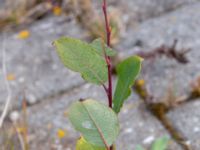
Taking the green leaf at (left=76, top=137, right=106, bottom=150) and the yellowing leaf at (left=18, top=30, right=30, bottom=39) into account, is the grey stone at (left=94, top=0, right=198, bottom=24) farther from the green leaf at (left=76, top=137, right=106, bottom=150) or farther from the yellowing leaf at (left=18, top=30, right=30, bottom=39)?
the green leaf at (left=76, top=137, right=106, bottom=150)

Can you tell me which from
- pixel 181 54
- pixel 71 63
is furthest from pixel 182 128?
pixel 71 63

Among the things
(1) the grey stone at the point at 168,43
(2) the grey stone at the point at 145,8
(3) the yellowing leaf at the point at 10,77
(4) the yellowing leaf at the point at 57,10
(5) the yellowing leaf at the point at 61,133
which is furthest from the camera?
(4) the yellowing leaf at the point at 57,10

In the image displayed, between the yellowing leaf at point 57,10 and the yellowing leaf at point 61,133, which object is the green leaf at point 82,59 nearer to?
the yellowing leaf at point 61,133

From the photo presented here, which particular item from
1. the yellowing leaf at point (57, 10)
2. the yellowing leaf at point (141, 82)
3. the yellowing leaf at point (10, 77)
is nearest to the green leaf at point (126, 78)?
the yellowing leaf at point (141, 82)

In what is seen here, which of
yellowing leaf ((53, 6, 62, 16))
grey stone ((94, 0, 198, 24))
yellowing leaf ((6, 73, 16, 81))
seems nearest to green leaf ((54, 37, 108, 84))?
yellowing leaf ((6, 73, 16, 81))

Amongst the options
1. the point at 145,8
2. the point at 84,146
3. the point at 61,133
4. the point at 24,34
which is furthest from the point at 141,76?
the point at 84,146

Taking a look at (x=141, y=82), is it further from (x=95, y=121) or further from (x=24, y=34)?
(x=95, y=121)
